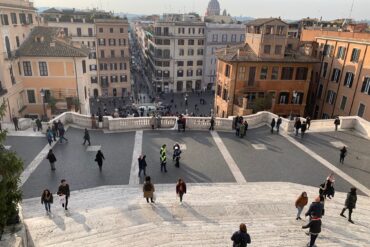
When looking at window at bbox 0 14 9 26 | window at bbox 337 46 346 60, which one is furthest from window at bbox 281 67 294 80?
window at bbox 0 14 9 26

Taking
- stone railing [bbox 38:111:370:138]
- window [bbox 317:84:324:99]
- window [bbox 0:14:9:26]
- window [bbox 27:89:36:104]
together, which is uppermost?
window [bbox 0:14:9:26]

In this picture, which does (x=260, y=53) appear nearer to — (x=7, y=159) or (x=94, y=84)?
(x=7, y=159)

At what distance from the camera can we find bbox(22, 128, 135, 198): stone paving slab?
625 inches

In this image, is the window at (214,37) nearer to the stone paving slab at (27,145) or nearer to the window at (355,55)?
the window at (355,55)

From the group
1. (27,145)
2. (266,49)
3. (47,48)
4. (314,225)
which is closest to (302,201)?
(314,225)

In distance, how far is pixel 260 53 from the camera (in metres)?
39.4

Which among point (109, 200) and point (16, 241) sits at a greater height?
point (16, 241)

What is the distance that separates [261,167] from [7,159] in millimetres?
13854

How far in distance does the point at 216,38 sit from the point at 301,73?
3721 centimetres

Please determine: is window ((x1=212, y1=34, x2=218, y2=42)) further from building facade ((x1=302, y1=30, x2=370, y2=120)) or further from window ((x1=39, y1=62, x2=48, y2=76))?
window ((x1=39, y1=62, x2=48, y2=76))

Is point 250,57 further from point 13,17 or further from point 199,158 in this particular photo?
point 13,17

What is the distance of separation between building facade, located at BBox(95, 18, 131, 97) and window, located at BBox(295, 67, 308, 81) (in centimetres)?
4136

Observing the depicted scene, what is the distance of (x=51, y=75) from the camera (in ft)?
124

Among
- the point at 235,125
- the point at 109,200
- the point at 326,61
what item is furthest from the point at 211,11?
the point at 109,200
